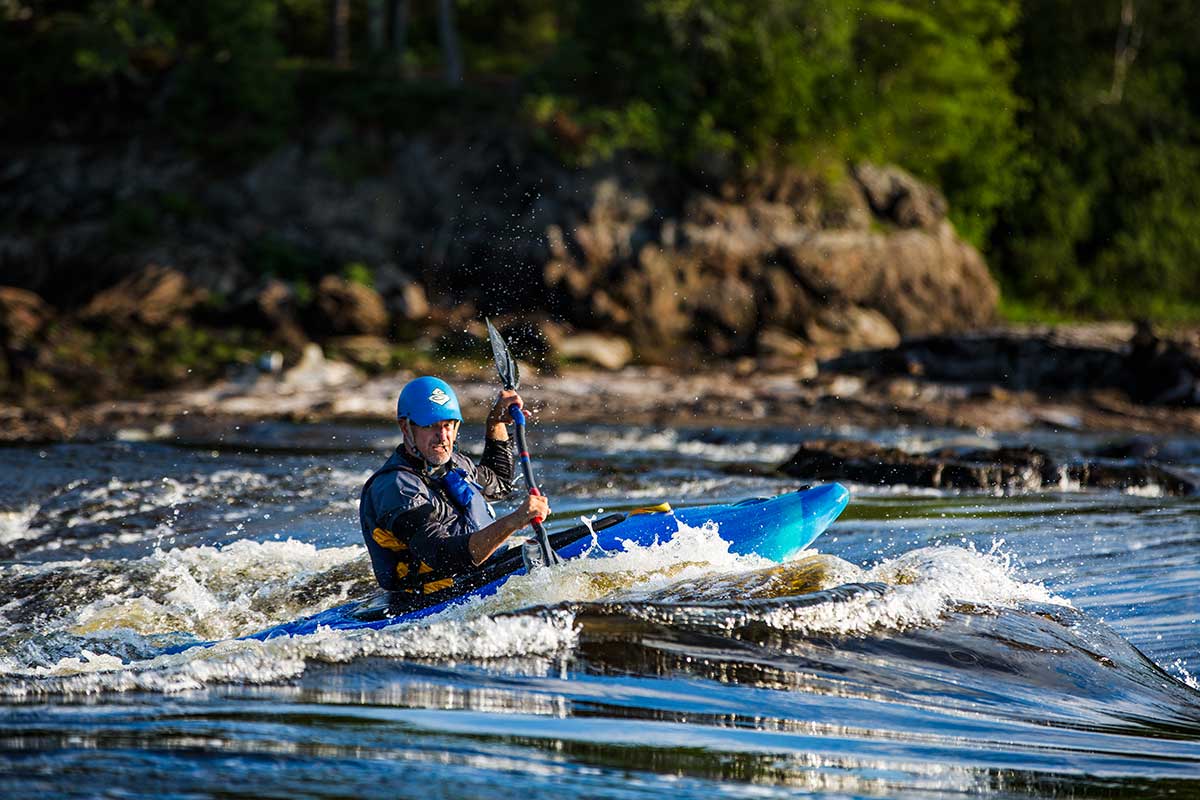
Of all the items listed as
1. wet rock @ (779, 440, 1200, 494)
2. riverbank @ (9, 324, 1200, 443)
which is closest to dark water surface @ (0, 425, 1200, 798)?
wet rock @ (779, 440, 1200, 494)

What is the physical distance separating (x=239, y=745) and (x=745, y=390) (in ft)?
47.7

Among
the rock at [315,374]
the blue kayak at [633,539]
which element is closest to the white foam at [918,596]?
the blue kayak at [633,539]

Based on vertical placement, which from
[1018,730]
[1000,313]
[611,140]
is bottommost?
[1018,730]

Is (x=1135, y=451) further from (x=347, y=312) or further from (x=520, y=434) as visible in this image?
(x=347, y=312)

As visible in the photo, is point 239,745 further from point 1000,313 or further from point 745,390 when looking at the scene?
point 1000,313

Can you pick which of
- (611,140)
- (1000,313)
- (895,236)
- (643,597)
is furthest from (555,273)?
(643,597)

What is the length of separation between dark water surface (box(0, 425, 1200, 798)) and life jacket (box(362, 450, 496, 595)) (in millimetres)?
278

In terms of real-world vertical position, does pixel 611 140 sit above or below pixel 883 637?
above

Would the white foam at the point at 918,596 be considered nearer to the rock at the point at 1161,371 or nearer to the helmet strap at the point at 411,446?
the helmet strap at the point at 411,446

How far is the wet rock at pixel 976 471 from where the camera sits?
448 inches

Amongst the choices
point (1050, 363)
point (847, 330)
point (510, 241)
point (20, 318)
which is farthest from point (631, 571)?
point (510, 241)

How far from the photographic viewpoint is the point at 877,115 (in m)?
25.7

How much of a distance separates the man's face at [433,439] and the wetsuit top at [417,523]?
64 mm

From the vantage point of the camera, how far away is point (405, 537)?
6.20 meters
